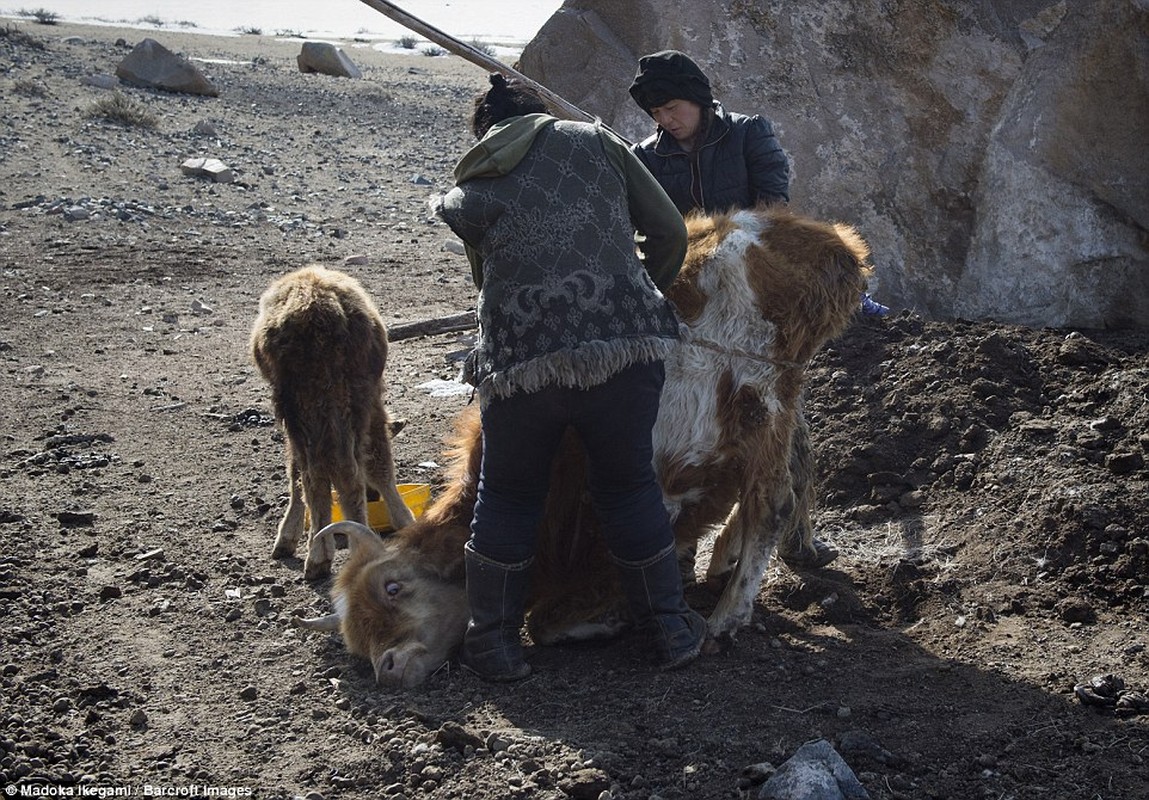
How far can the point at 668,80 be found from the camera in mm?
5012

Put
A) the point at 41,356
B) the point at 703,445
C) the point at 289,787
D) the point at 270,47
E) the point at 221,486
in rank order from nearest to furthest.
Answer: the point at 289,787 → the point at 703,445 → the point at 221,486 → the point at 41,356 → the point at 270,47

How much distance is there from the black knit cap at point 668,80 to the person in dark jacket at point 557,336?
0.93 meters

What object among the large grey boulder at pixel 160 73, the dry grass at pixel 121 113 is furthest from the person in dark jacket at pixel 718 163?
the large grey boulder at pixel 160 73

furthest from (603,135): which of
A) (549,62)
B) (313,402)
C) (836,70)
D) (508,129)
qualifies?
(549,62)

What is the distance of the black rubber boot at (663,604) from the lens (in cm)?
425

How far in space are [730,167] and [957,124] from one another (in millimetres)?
3348

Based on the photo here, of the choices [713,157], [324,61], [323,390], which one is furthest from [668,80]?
[324,61]

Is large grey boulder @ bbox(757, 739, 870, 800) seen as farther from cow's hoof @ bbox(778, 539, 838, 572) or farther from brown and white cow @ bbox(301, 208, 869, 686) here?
cow's hoof @ bbox(778, 539, 838, 572)

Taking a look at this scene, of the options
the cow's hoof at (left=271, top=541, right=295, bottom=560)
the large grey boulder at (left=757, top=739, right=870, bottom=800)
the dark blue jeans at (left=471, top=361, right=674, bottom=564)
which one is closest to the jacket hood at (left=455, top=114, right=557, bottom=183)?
the dark blue jeans at (left=471, top=361, right=674, bottom=564)

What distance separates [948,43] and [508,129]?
505 centimetres

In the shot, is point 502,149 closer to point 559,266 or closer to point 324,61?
point 559,266

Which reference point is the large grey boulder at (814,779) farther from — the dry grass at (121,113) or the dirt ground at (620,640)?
the dry grass at (121,113)

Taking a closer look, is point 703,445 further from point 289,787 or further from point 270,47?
point 270,47

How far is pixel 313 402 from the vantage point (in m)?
5.48
